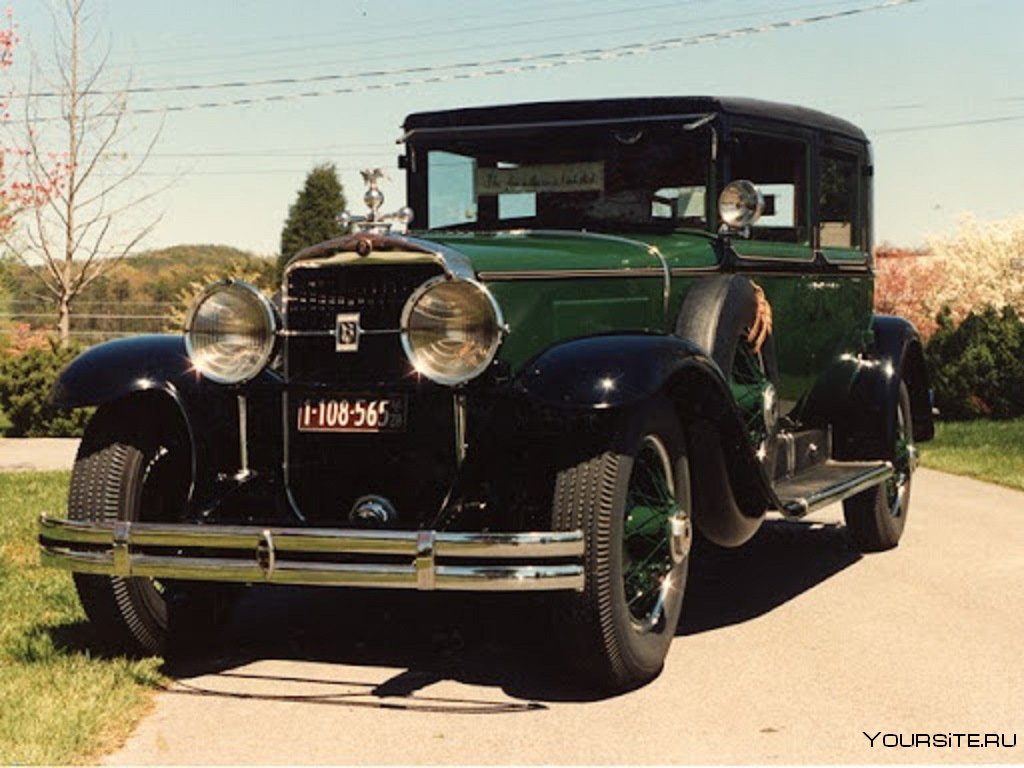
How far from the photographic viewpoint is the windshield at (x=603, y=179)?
6.13 metres

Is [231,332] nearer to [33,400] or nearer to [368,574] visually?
[368,574]

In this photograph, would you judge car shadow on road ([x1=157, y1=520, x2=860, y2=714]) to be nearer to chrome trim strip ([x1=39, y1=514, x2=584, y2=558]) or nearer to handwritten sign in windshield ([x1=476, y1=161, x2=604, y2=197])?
chrome trim strip ([x1=39, y1=514, x2=584, y2=558])

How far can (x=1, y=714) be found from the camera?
4.21m

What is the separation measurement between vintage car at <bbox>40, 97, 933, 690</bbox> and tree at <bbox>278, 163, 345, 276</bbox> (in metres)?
27.3

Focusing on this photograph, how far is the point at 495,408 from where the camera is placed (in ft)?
15.4

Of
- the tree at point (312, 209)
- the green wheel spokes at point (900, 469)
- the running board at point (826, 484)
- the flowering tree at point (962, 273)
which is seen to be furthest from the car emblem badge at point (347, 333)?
the tree at point (312, 209)

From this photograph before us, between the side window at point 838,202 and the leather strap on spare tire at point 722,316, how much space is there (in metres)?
1.39

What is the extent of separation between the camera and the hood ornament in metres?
5.05

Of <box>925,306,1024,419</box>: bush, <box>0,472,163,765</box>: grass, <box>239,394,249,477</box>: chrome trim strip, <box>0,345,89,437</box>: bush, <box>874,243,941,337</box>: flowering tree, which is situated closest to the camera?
<box>0,472,163,765</box>: grass

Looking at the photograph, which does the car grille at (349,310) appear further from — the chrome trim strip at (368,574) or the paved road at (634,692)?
the paved road at (634,692)

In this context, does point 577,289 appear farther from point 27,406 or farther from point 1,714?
point 27,406

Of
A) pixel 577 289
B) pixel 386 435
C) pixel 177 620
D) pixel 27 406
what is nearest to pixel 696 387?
pixel 577 289

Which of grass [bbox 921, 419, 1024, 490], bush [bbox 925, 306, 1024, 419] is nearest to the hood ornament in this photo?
grass [bbox 921, 419, 1024, 490]

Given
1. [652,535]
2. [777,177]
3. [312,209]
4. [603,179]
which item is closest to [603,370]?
[652,535]
